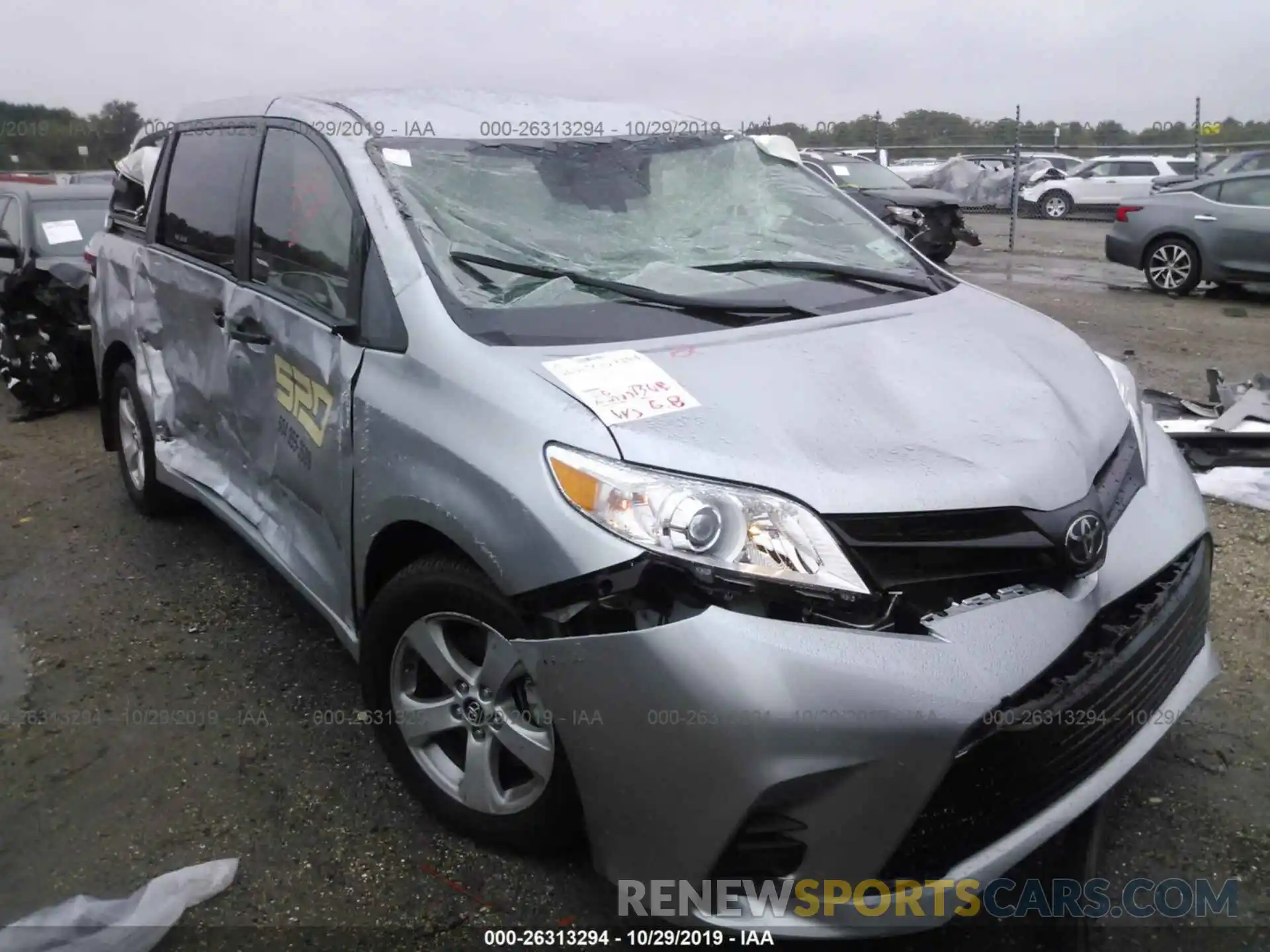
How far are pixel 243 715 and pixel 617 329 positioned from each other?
5.77 feet

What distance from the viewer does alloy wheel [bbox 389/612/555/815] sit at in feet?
7.44

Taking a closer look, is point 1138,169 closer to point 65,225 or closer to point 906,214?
point 906,214

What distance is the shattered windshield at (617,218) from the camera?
2689 millimetres

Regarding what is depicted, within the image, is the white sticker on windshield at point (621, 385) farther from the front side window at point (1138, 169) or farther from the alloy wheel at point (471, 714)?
the front side window at point (1138, 169)

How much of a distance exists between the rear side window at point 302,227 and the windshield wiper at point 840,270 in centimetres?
97

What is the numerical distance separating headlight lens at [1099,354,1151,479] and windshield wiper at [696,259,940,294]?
1.85 feet

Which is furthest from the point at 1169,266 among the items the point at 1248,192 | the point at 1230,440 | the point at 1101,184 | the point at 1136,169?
the point at 1136,169

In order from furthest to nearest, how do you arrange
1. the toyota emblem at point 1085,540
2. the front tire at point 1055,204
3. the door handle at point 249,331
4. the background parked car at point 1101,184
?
the front tire at point 1055,204 → the background parked car at point 1101,184 → the door handle at point 249,331 → the toyota emblem at point 1085,540

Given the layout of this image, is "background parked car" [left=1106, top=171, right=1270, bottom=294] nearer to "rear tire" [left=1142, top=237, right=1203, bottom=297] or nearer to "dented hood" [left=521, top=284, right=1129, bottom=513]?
"rear tire" [left=1142, top=237, right=1203, bottom=297]

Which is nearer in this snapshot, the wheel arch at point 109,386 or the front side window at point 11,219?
the wheel arch at point 109,386

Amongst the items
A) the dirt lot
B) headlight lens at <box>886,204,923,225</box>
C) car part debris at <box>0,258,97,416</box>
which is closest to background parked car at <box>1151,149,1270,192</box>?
headlight lens at <box>886,204,923,225</box>

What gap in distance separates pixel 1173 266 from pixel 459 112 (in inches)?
397

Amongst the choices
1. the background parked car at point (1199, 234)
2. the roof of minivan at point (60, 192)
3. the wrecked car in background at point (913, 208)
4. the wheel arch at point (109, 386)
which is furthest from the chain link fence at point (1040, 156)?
the wheel arch at point (109, 386)

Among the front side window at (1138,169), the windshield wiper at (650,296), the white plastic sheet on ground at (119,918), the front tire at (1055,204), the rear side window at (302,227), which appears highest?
the front side window at (1138,169)
